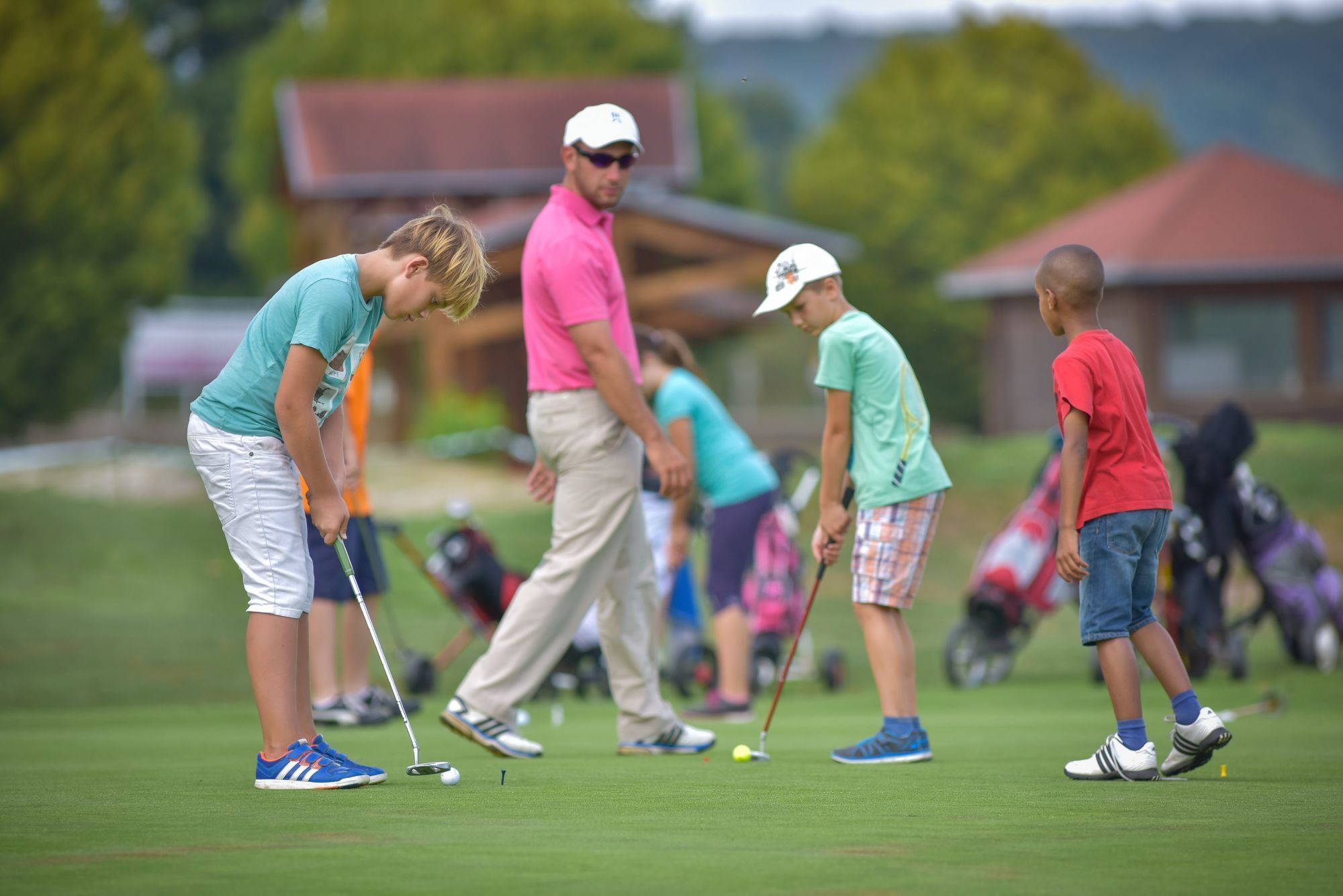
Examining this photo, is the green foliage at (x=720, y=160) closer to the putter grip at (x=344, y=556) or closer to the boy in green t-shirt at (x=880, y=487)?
the boy in green t-shirt at (x=880, y=487)

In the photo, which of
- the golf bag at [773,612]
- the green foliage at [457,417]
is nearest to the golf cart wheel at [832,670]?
the golf bag at [773,612]

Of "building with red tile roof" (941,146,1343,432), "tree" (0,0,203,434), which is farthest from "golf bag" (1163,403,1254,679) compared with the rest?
"tree" (0,0,203,434)

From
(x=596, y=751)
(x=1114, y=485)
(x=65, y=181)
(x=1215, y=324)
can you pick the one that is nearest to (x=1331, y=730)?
(x=1114, y=485)

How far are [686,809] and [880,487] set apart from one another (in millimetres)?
1772

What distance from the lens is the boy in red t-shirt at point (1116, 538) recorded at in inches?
223

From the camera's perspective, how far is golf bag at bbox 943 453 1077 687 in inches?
425

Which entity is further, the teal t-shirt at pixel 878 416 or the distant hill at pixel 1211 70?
the distant hill at pixel 1211 70

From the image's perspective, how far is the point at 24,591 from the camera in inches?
649

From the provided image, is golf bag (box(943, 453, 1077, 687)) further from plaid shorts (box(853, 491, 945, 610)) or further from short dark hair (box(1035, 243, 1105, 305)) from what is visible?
short dark hair (box(1035, 243, 1105, 305))

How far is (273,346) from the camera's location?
5426 mm

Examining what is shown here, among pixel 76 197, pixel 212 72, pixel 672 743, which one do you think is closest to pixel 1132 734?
pixel 672 743

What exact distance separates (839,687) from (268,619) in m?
6.17

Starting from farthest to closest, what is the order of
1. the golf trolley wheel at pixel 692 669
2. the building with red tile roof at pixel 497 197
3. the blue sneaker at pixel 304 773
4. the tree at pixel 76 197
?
1. the tree at pixel 76 197
2. the building with red tile roof at pixel 497 197
3. the golf trolley wheel at pixel 692 669
4. the blue sneaker at pixel 304 773

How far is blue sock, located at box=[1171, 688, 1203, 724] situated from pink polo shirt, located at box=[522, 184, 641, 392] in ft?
7.32
